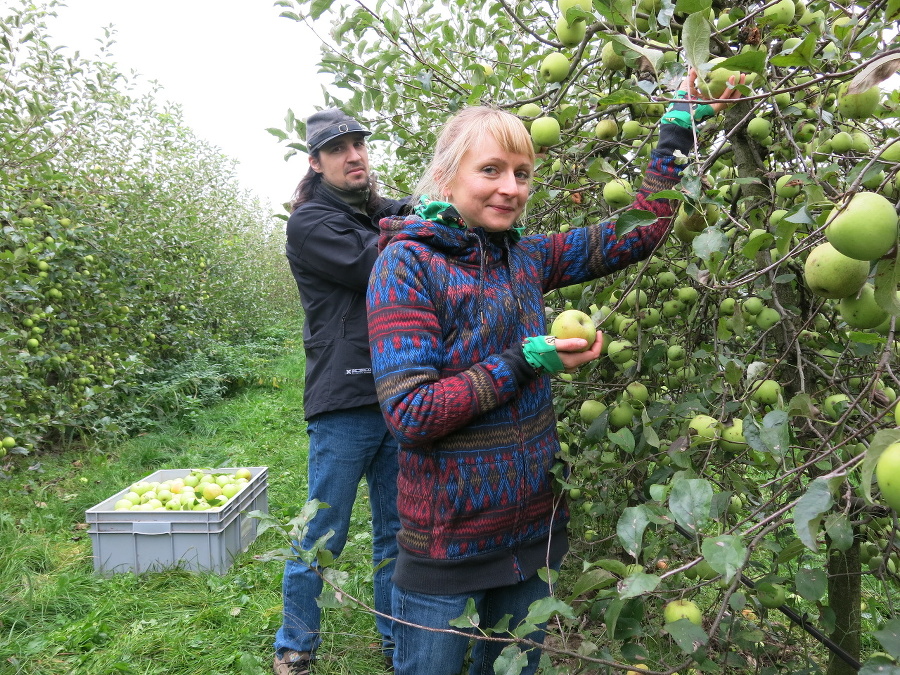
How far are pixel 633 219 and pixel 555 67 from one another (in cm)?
75

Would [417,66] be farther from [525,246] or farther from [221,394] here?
[221,394]

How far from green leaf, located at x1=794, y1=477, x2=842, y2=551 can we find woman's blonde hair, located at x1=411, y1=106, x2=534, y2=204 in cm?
93

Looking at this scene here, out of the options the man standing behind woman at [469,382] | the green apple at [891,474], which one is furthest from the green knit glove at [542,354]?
the green apple at [891,474]

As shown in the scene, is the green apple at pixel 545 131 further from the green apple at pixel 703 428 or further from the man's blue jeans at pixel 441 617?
the man's blue jeans at pixel 441 617

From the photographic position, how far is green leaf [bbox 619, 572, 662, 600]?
0.80 metres

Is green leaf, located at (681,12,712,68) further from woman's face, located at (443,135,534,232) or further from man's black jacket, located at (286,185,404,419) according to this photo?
man's black jacket, located at (286,185,404,419)

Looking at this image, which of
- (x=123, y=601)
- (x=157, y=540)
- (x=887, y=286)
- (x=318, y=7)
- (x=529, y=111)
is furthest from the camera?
(x=157, y=540)

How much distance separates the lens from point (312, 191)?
7.80 ft

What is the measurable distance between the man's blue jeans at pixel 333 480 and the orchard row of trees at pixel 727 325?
0.65m

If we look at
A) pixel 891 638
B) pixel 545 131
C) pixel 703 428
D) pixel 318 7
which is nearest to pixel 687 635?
pixel 891 638

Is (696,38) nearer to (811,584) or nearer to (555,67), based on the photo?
(555,67)

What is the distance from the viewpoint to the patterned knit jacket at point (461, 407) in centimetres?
127

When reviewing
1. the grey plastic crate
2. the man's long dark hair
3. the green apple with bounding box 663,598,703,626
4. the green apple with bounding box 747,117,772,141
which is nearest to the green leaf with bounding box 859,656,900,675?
the green apple with bounding box 663,598,703,626

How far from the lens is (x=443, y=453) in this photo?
134 centimetres
